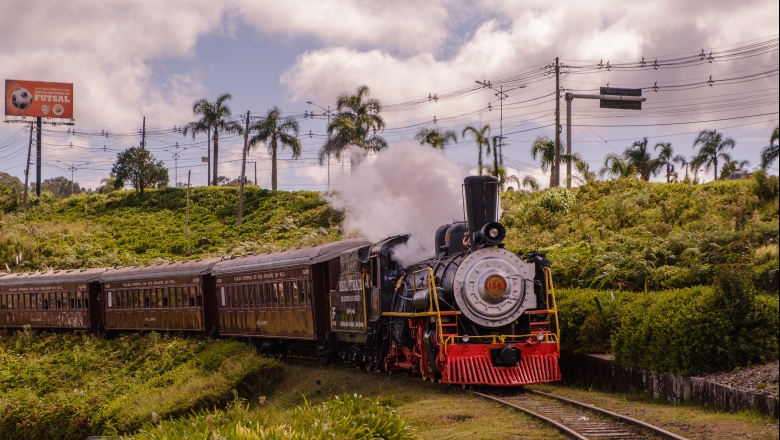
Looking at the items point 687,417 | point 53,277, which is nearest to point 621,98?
point 687,417

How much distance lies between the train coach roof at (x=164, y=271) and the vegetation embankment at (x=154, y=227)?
17.1m

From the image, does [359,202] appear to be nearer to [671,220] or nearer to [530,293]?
[530,293]

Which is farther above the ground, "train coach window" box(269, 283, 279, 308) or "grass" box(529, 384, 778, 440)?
"train coach window" box(269, 283, 279, 308)

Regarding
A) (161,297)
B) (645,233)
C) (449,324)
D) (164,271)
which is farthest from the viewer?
(161,297)

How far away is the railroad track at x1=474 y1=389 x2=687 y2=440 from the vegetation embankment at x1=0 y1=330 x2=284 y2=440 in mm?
6098

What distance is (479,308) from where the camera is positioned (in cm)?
1569

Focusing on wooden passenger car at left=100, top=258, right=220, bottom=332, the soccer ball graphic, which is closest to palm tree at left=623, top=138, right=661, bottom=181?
wooden passenger car at left=100, top=258, right=220, bottom=332

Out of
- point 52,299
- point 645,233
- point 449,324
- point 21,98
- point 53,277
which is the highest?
point 21,98

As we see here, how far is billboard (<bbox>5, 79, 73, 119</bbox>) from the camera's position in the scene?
80500 mm

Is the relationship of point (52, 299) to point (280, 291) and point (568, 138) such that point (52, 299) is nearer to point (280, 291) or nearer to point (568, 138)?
point (280, 291)

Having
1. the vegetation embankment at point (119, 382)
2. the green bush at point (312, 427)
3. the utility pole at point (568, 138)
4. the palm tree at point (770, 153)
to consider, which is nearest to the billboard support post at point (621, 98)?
the utility pole at point (568, 138)

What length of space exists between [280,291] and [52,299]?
60.3 feet

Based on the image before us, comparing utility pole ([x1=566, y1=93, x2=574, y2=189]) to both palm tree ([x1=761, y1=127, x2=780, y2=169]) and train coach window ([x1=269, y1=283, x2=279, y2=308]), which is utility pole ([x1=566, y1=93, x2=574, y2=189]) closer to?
train coach window ([x1=269, y1=283, x2=279, y2=308])

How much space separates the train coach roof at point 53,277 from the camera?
3578 centimetres
